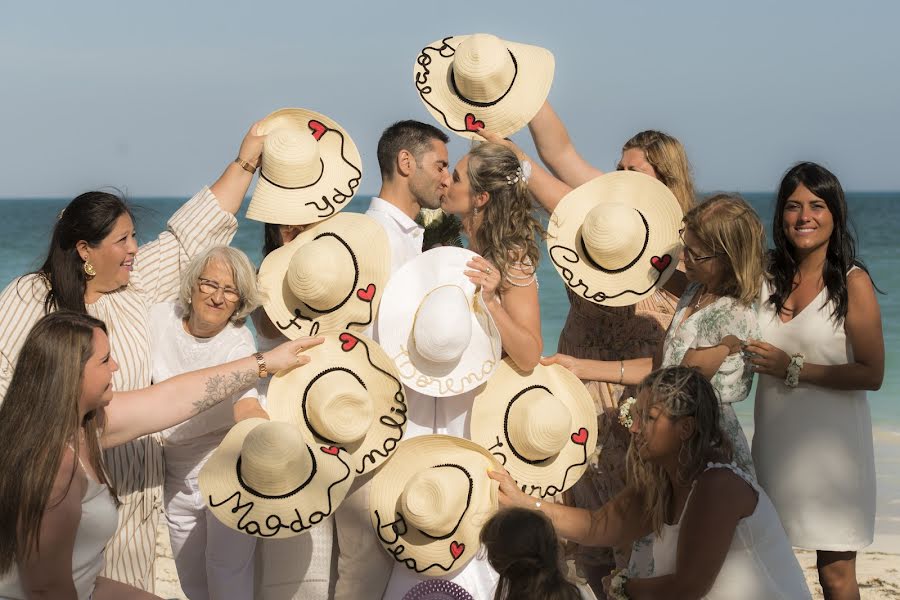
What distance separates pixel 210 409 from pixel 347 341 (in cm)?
64

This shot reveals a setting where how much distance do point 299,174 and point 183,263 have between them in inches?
26.3

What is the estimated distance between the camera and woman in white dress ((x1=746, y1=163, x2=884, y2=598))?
14.3ft

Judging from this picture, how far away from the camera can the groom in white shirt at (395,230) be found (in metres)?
4.63

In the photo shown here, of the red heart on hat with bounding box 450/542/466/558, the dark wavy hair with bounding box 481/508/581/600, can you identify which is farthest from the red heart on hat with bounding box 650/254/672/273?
the dark wavy hair with bounding box 481/508/581/600

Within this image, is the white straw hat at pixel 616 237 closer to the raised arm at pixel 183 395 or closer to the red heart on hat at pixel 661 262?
the red heart on hat at pixel 661 262

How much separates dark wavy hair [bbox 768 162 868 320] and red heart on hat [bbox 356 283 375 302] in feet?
5.06

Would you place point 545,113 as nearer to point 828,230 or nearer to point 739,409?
point 828,230

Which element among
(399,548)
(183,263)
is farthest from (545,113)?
(399,548)

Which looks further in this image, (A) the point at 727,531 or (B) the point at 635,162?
(B) the point at 635,162

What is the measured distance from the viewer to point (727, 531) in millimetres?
3527

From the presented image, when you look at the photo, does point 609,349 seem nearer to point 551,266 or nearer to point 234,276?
point 234,276

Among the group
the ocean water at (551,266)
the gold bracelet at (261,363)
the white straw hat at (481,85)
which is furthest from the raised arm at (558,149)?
the gold bracelet at (261,363)

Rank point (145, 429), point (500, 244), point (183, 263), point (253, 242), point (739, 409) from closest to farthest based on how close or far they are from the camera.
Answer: point (145, 429) < point (500, 244) < point (183, 263) < point (739, 409) < point (253, 242)

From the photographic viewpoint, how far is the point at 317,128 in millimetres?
4805
